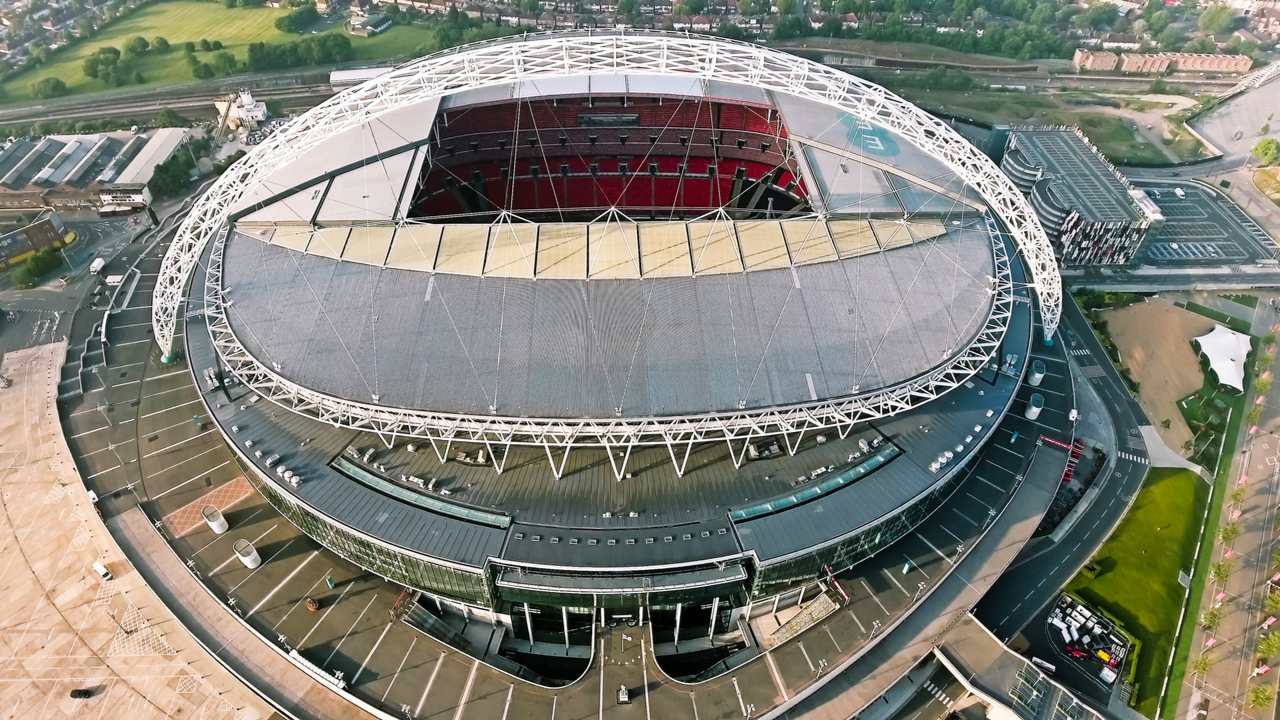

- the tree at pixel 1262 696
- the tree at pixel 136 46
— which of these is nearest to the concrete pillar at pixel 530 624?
the tree at pixel 1262 696

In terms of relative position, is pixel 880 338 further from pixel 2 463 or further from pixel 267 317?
pixel 2 463

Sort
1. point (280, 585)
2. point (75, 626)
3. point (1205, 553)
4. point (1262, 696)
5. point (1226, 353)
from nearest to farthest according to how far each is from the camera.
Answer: point (1262, 696), point (280, 585), point (75, 626), point (1205, 553), point (1226, 353)

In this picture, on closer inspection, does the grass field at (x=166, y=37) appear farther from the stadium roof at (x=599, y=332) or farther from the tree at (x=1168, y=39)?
the tree at (x=1168, y=39)

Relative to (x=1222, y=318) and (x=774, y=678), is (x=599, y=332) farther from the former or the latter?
(x=1222, y=318)

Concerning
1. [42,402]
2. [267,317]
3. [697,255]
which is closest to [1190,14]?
[697,255]

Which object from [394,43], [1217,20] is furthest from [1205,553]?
[394,43]

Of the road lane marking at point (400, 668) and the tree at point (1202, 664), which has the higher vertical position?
the tree at point (1202, 664)
